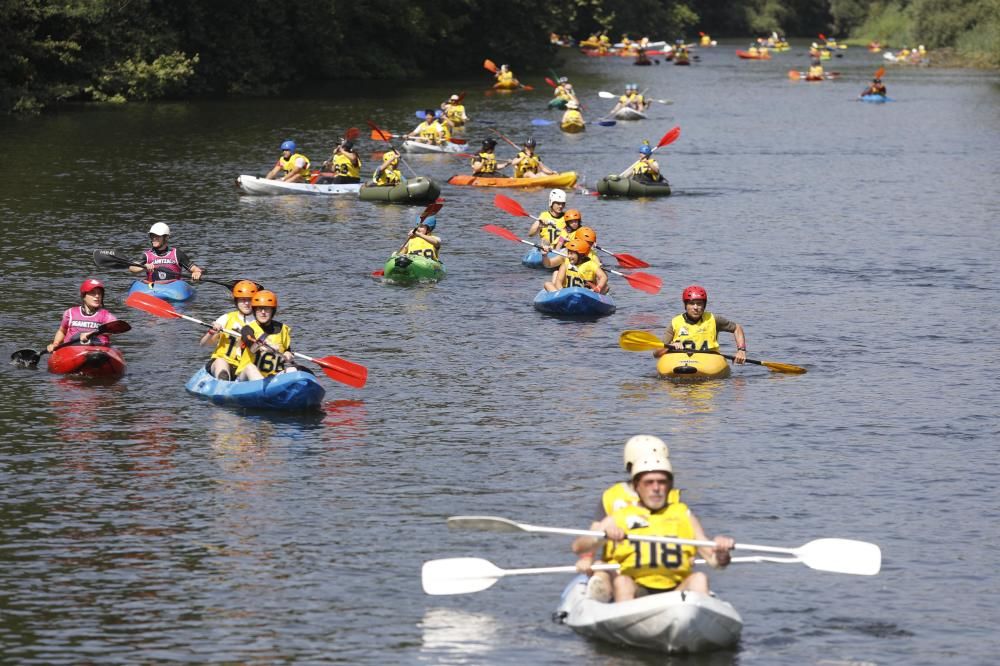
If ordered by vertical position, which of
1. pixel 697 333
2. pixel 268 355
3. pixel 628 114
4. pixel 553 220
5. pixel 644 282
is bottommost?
pixel 268 355

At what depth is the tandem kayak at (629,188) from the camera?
40781 millimetres

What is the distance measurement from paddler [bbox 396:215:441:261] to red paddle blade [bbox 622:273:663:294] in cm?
392

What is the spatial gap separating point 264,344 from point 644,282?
30.5 ft

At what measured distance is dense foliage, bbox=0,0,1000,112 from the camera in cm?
5791

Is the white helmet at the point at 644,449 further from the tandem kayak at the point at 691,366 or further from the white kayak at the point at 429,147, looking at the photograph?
the white kayak at the point at 429,147

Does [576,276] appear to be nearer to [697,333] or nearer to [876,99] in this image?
[697,333]

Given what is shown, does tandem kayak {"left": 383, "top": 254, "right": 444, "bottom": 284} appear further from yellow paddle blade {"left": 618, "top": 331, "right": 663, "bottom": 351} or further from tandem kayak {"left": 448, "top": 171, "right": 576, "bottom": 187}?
tandem kayak {"left": 448, "top": 171, "right": 576, "bottom": 187}

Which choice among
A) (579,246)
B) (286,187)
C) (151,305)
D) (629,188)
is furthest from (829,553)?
(629,188)

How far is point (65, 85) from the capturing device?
58719mm

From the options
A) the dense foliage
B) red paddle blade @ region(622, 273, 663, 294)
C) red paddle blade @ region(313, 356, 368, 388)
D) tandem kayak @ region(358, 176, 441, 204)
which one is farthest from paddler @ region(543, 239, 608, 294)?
the dense foliage

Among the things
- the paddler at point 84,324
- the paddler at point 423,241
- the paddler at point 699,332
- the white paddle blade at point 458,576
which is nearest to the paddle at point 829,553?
the white paddle blade at point 458,576

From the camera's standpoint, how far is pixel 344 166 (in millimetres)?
40875

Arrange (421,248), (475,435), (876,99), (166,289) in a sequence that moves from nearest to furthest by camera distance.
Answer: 1. (475,435)
2. (166,289)
3. (421,248)
4. (876,99)

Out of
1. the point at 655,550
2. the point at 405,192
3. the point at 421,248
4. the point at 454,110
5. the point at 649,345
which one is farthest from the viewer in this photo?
the point at 454,110
